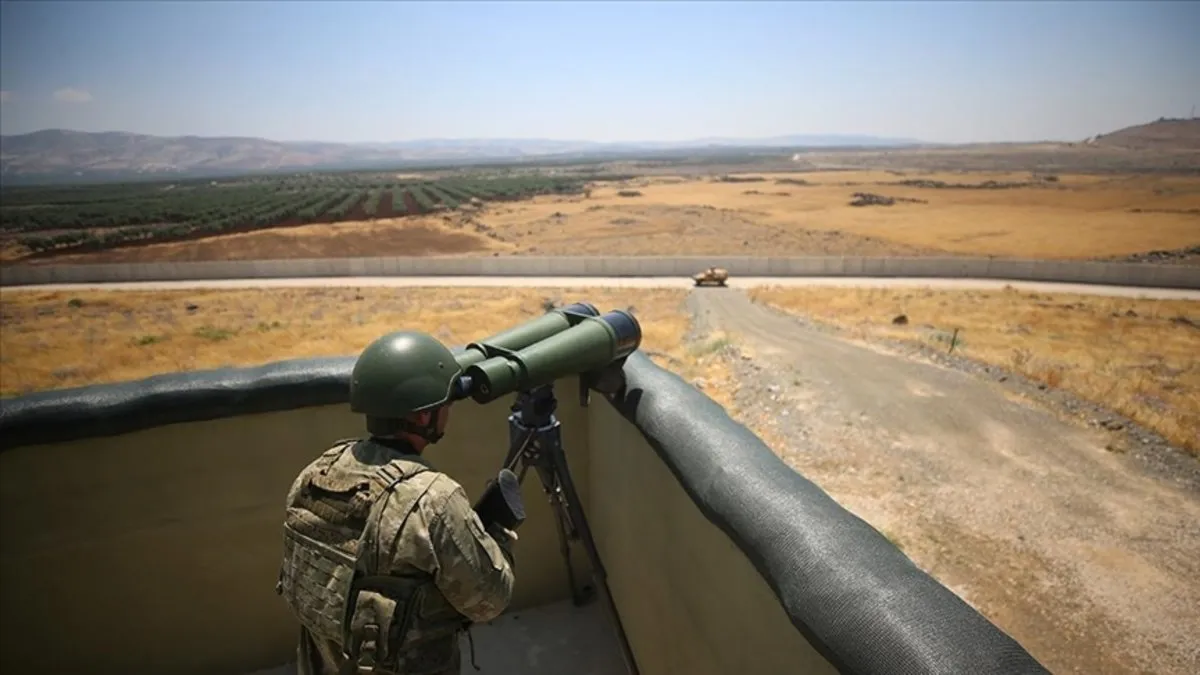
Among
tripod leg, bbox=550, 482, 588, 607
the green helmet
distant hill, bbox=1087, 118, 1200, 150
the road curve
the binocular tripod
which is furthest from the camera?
the road curve

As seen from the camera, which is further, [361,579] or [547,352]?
[547,352]

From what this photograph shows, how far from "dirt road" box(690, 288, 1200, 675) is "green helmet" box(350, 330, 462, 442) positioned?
7.47 metres

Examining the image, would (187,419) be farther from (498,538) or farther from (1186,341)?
(1186,341)

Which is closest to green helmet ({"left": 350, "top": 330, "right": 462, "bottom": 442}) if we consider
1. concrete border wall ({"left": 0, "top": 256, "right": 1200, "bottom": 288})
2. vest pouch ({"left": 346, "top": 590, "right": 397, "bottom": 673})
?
vest pouch ({"left": 346, "top": 590, "right": 397, "bottom": 673})

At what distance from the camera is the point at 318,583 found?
2420 mm

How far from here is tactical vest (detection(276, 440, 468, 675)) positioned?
2283 mm

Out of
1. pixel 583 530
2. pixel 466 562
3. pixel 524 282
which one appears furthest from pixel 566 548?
pixel 524 282

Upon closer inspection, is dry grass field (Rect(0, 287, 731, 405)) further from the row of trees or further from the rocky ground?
the row of trees

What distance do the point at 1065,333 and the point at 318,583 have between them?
63.6ft

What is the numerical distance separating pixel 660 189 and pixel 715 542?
10485cm

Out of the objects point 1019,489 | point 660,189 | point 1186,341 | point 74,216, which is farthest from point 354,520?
point 660,189

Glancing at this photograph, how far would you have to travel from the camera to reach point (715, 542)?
2586 mm

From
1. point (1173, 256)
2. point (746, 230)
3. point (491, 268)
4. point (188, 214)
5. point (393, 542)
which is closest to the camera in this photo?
point (393, 542)

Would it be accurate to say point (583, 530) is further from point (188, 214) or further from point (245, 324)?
point (188, 214)
